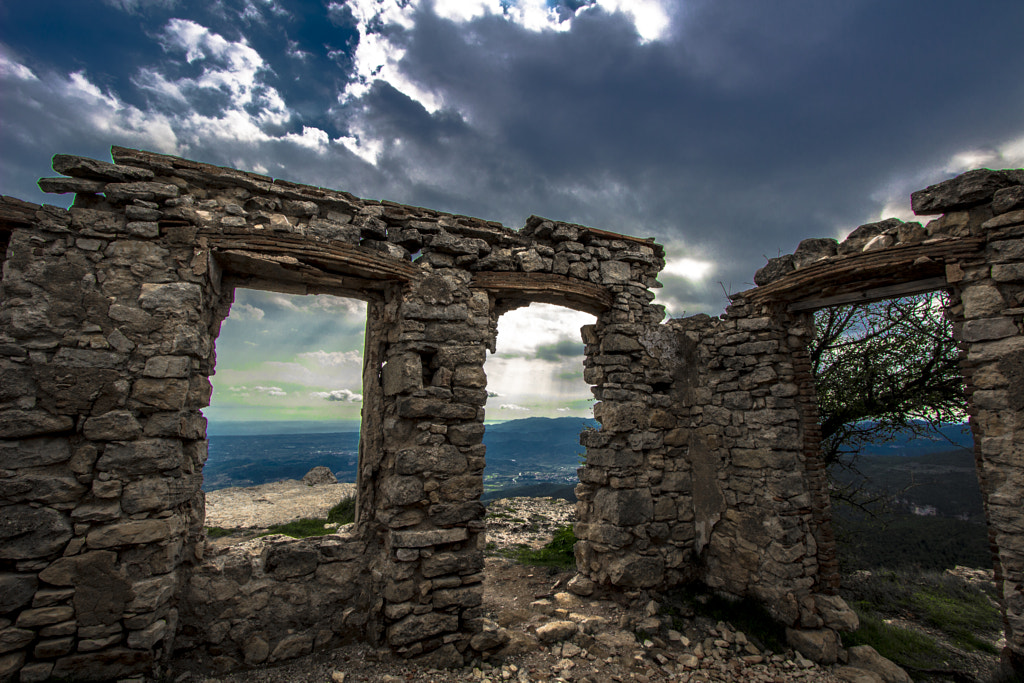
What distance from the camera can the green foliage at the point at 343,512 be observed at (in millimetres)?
6461

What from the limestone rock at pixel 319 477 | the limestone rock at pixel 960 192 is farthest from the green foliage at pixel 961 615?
the limestone rock at pixel 319 477

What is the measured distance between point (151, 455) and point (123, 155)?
2.66 m

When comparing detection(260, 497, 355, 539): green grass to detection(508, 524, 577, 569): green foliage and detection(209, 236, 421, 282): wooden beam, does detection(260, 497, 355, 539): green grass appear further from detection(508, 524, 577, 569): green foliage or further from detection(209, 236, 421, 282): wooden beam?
detection(209, 236, 421, 282): wooden beam

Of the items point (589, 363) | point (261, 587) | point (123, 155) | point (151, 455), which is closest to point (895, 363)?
point (589, 363)

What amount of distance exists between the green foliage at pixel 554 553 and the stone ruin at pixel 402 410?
3.66 ft

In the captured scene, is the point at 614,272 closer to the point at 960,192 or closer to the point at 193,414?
the point at 960,192

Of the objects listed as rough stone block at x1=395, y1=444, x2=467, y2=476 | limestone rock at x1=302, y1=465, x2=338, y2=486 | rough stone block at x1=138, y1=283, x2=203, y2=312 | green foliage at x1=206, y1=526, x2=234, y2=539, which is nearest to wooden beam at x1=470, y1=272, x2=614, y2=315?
rough stone block at x1=395, y1=444, x2=467, y2=476

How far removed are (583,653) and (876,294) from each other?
16.8 ft

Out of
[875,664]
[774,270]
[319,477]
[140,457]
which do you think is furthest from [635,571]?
[319,477]

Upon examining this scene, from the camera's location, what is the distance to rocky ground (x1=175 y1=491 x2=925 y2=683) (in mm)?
3840

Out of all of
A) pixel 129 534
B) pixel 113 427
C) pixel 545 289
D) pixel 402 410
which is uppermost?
pixel 545 289

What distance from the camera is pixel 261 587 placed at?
3887 mm

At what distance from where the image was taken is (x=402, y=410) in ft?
14.0

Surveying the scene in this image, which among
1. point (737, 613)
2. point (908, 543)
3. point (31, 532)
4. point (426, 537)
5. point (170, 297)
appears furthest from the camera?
point (908, 543)
